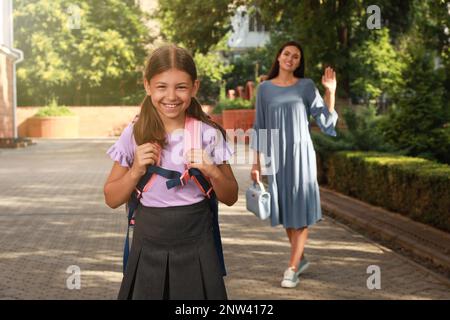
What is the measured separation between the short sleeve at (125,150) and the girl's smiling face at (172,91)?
0.60ft

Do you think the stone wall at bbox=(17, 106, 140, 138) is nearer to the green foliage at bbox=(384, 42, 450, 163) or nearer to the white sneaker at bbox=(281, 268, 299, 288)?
the green foliage at bbox=(384, 42, 450, 163)

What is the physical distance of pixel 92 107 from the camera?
4359 centimetres

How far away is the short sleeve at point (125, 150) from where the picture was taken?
10.5 ft

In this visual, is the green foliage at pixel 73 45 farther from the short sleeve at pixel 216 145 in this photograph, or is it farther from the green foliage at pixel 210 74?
the short sleeve at pixel 216 145

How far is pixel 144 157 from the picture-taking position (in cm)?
306

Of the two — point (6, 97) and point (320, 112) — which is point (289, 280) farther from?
point (6, 97)

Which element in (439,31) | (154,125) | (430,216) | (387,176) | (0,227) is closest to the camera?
(154,125)

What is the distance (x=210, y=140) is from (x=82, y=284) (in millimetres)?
3562

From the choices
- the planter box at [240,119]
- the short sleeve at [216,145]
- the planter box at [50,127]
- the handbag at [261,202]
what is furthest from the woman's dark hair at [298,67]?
the planter box at [50,127]

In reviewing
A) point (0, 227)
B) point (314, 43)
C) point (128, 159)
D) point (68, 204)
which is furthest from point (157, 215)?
point (314, 43)

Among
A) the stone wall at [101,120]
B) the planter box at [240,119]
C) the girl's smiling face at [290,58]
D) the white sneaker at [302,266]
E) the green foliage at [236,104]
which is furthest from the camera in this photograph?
the stone wall at [101,120]

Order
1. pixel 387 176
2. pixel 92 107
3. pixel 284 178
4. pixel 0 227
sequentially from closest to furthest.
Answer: pixel 284 178, pixel 0 227, pixel 387 176, pixel 92 107

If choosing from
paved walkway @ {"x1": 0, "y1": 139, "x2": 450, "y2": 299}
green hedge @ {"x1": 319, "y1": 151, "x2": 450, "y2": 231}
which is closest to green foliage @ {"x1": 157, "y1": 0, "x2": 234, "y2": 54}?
green hedge @ {"x1": 319, "y1": 151, "x2": 450, "y2": 231}

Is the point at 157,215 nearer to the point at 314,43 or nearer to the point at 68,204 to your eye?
the point at 68,204
